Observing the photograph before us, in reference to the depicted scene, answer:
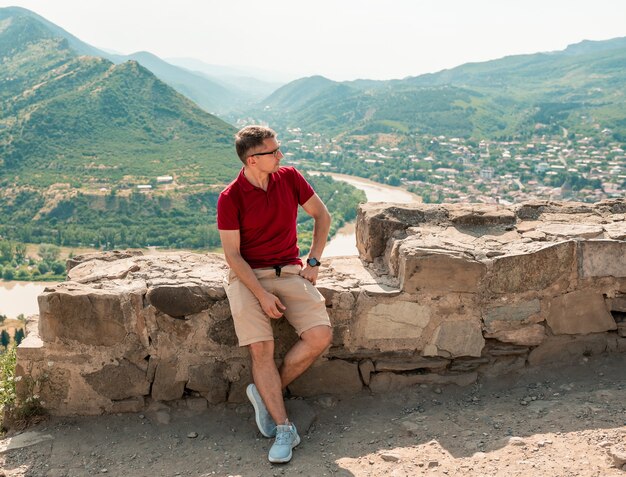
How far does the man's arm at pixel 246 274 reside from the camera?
2.89 meters

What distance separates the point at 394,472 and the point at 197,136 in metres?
66.8

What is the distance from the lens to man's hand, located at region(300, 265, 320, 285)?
3068 millimetres

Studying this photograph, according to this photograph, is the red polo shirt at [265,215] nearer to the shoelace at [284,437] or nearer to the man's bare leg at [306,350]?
the man's bare leg at [306,350]

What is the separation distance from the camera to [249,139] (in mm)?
2920

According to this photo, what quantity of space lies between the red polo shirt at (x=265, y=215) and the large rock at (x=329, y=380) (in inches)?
23.5

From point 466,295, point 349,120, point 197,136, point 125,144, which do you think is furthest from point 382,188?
point 466,295

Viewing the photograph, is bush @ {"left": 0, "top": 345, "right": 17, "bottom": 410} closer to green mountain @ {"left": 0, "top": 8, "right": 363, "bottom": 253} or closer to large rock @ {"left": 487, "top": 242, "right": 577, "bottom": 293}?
large rock @ {"left": 487, "top": 242, "right": 577, "bottom": 293}

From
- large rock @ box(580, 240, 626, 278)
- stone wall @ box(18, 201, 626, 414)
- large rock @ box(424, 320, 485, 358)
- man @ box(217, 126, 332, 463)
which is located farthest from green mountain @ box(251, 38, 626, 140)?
man @ box(217, 126, 332, 463)

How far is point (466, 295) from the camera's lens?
3.28 m

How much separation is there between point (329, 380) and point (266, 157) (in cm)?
120

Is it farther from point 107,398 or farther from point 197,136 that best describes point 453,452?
point 197,136

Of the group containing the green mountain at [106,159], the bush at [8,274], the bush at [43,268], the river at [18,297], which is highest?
the green mountain at [106,159]

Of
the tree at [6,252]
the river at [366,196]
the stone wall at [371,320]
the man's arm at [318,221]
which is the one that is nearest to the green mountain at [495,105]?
the river at [366,196]

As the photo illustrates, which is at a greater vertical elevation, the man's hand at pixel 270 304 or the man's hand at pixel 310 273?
the man's hand at pixel 310 273
